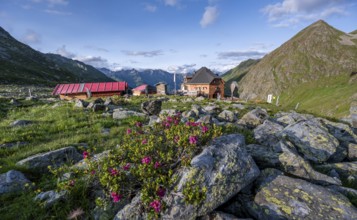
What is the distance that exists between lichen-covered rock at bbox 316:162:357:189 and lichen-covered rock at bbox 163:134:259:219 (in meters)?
3.52

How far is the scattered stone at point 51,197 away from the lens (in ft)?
15.8

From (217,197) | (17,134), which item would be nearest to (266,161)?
(217,197)

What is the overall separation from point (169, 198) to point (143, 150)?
162 cm

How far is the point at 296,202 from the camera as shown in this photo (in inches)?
182

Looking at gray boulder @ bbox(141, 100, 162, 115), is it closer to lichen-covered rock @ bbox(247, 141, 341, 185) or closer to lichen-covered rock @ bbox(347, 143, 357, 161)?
lichen-covered rock @ bbox(247, 141, 341, 185)

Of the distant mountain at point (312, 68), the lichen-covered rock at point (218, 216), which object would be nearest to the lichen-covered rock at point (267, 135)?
the lichen-covered rock at point (218, 216)

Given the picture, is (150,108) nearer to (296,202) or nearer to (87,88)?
(296,202)

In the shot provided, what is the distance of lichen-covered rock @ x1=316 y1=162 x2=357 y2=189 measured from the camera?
639cm

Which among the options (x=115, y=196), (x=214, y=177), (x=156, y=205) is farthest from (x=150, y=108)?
(x=156, y=205)

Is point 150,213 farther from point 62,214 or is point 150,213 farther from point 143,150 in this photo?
point 62,214

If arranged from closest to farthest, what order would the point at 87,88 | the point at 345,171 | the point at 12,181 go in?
1. the point at 12,181
2. the point at 345,171
3. the point at 87,88

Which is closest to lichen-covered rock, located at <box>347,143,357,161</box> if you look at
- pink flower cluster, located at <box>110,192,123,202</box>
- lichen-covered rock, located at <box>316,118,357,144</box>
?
lichen-covered rock, located at <box>316,118,357,144</box>

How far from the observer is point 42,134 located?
1080 centimetres

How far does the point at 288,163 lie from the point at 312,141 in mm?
2787
